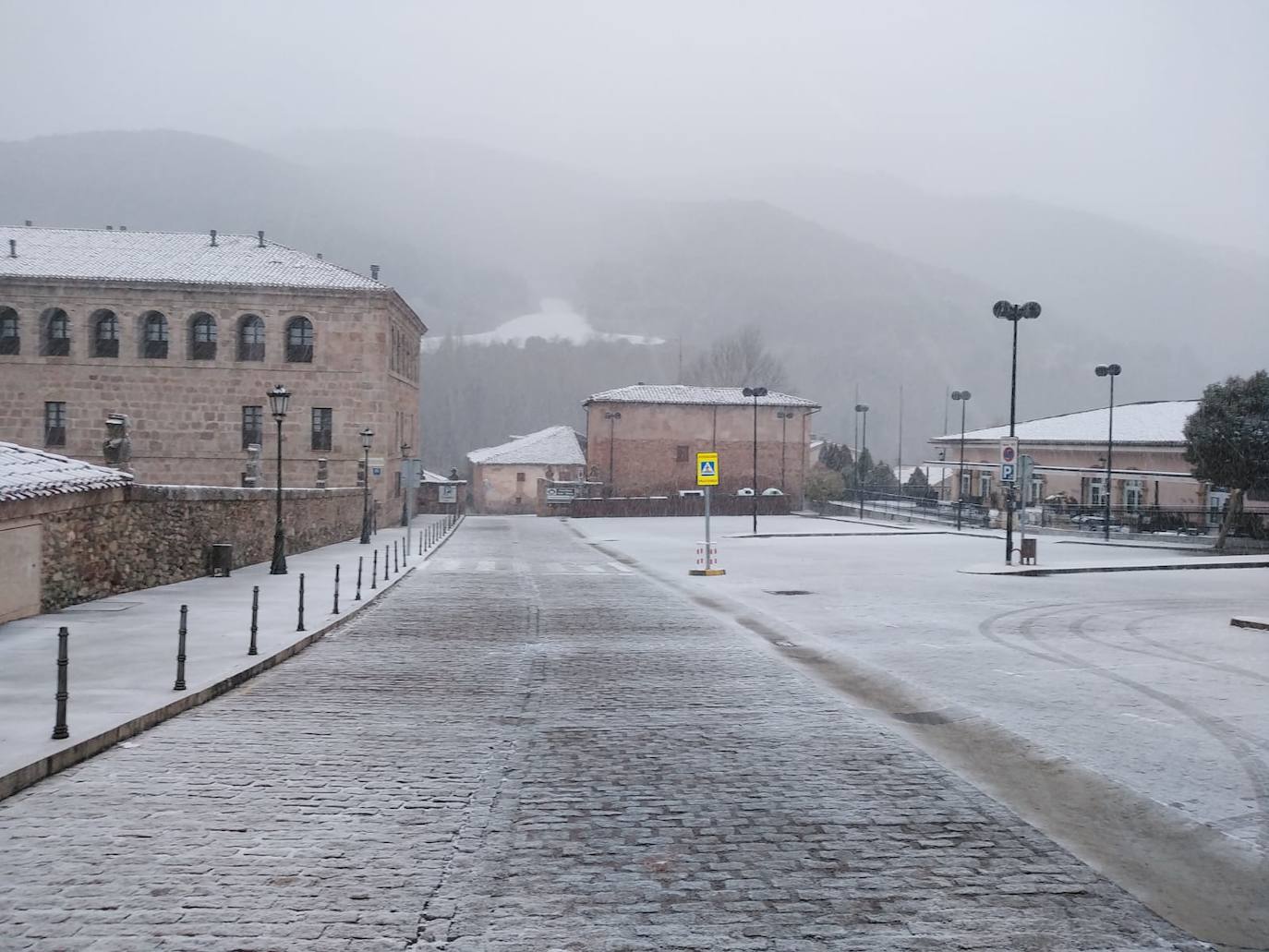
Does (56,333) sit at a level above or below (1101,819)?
above

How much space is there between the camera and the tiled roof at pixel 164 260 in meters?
49.9

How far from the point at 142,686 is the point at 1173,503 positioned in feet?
176

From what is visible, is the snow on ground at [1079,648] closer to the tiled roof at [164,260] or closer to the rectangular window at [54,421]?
Result: the tiled roof at [164,260]

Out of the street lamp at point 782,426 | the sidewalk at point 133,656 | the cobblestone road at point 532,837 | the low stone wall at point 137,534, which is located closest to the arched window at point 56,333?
the low stone wall at point 137,534

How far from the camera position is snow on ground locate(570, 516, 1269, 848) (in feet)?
27.5

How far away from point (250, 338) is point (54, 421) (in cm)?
1012

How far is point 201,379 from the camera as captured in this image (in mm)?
50375

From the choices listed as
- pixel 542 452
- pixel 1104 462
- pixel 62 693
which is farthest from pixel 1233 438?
pixel 542 452

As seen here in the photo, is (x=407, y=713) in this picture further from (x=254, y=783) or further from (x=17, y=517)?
(x=17, y=517)

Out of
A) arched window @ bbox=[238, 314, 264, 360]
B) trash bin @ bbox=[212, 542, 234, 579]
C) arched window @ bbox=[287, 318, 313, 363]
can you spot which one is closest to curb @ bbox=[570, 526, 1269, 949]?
trash bin @ bbox=[212, 542, 234, 579]

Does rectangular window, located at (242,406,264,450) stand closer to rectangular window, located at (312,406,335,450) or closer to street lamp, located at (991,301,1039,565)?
rectangular window, located at (312,406,335,450)

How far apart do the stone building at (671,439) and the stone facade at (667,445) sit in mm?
65

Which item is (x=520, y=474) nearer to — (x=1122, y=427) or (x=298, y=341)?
(x=298, y=341)

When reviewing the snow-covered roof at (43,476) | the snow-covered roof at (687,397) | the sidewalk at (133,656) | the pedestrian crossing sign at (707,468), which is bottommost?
the sidewalk at (133,656)
